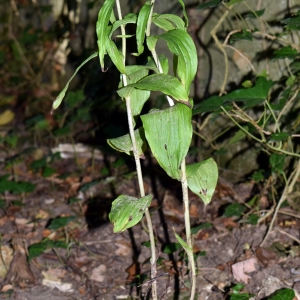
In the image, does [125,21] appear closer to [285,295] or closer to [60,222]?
[285,295]

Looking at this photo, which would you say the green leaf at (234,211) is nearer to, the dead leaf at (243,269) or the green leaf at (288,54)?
the dead leaf at (243,269)

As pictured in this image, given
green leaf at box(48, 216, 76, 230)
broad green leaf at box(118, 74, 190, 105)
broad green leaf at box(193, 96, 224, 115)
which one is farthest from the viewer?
green leaf at box(48, 216, 76, 230)

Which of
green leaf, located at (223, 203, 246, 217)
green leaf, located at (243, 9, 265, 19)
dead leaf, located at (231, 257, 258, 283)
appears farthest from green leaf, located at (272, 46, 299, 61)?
dead leaf, located at (231, 257, 258, 283)

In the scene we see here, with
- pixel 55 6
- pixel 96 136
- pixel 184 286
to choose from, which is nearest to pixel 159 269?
pixel 184 286

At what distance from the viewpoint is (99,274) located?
6.29 feet

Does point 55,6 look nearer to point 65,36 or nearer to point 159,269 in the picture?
point 65,36

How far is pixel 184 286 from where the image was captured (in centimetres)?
174

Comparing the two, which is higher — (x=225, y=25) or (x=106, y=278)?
(x=225, y=25)

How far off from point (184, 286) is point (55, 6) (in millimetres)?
2816

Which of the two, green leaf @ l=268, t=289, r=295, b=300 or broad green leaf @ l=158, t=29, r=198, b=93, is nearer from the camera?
broad green leaf @ l=158, t=29, r=198, b=93

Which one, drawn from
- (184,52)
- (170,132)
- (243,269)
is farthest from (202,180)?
(243,269)

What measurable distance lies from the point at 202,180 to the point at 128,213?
205 millimetres

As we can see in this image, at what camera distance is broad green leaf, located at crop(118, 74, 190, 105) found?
1.03 metres

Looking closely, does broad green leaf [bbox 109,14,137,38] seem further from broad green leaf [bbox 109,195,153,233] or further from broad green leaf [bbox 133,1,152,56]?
broad green leaf [bbox 109,195,153,233]
